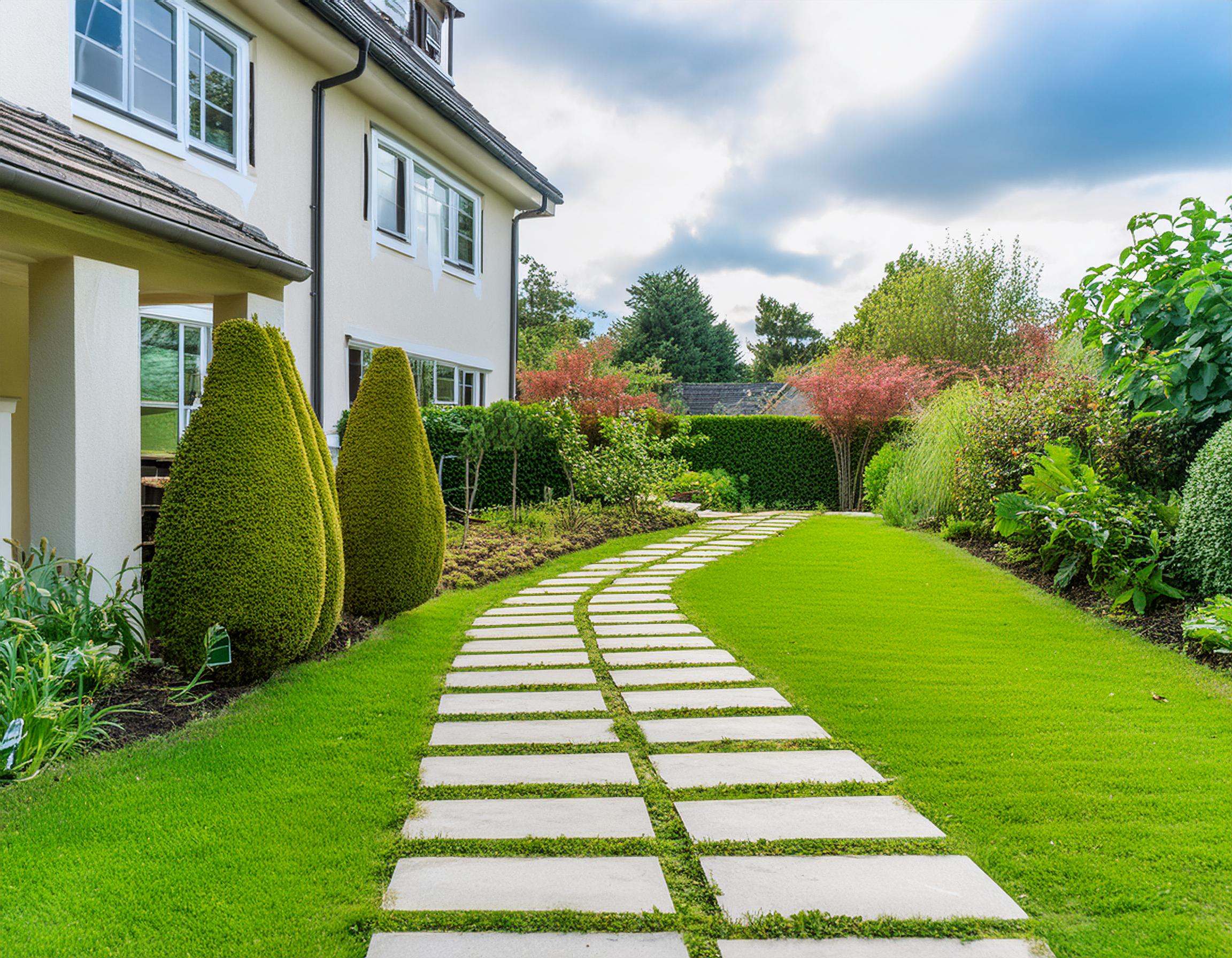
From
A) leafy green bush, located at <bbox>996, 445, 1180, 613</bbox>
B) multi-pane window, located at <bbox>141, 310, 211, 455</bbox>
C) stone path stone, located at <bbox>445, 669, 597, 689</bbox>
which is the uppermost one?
multi-pane window, located at <bbox>141, 310, 211, 455</bbox>

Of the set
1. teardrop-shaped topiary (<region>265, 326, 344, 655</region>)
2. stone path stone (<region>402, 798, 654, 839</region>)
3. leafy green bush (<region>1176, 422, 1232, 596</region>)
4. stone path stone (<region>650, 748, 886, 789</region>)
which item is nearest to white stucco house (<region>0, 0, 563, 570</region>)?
teardrop-shaped topiary (<region>265, 326, 344, 655</region>)

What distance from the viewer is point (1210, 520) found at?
16.7ft

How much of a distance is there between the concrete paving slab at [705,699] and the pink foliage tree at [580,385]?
37.7 feet

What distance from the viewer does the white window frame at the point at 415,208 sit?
999cm

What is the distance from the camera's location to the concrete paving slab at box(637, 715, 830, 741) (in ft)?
10.9

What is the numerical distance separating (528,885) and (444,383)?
10.6 metres

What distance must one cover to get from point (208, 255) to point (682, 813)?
3.76m

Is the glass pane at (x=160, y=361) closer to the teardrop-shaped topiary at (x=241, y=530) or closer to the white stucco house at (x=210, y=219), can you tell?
the white stucco house at (x=210, y=219)

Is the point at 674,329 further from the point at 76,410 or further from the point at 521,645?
the point at 76,410

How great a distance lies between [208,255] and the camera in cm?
433

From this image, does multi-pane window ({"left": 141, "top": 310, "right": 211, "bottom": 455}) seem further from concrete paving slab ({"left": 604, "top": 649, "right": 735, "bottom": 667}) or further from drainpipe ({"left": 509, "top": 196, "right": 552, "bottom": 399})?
drainpipe ({"left": 509, "top": 196, "right": 552, "bottom": 399})

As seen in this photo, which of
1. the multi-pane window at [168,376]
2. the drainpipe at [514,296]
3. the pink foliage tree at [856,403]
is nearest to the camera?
the multi-pane window at [168,376]

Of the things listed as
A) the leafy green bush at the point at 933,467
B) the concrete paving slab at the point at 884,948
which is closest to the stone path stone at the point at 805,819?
the concrete paving slab at the point at 884,948

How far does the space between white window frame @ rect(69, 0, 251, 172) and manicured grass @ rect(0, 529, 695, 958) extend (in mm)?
5385
